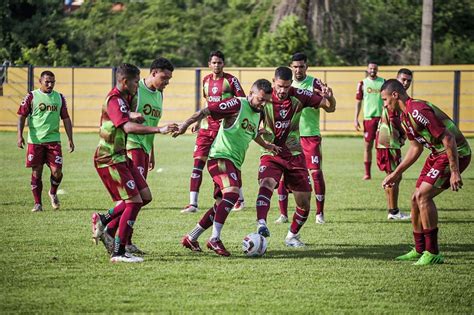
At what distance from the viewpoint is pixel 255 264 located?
934 centimetres

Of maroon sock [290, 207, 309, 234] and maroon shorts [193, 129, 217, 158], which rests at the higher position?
maroon shorts [193, 129, 217, 158]

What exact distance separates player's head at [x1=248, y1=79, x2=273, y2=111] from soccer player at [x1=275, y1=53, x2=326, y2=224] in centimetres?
259

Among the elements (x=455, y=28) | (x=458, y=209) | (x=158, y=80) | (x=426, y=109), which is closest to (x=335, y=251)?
(x=426, y=109)

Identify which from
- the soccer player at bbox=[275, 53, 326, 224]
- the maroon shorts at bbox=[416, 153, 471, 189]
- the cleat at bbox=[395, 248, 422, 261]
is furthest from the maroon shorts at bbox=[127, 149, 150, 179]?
the maroon shorts at bbox=[416, 153, 471, 189]

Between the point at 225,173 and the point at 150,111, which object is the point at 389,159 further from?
the point at 225,173

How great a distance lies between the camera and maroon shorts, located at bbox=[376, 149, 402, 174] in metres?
13.9

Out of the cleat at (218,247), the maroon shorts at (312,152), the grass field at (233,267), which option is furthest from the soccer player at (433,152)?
the maroon shorts at (312,152)

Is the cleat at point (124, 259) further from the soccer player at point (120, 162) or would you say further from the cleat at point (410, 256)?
the cleat at point (410, 256)

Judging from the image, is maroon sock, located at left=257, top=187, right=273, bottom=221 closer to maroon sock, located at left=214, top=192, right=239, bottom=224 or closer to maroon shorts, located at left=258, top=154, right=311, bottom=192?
maroon shorts, located at left=258, top=154, right=311, bottom=192

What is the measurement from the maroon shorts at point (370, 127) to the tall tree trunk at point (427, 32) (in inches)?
719

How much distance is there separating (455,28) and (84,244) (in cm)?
3975

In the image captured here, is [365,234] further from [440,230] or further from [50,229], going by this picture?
Answer: [50,229]

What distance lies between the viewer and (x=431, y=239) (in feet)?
31.0

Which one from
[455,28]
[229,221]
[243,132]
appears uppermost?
[455,28]
